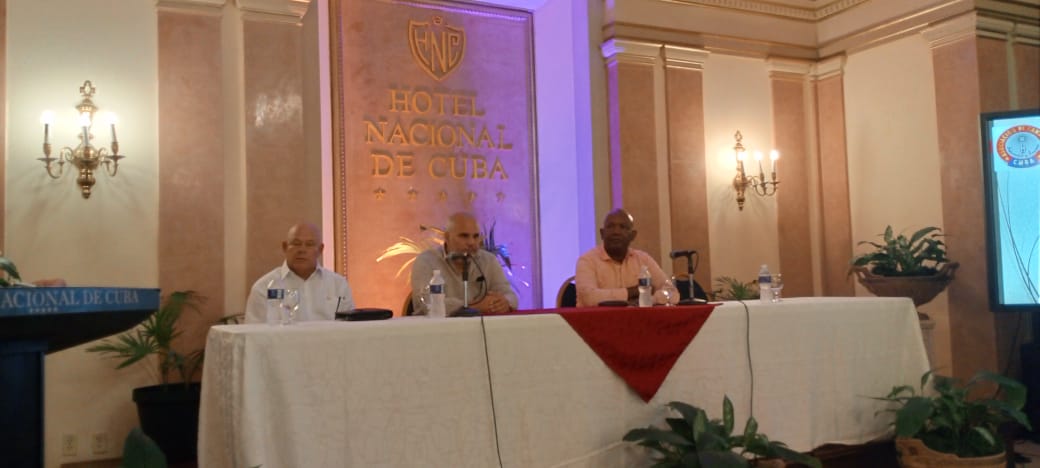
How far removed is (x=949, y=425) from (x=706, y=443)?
5.10 ft

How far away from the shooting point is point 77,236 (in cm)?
511

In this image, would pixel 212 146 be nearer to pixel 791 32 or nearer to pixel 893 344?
pixel 893 344

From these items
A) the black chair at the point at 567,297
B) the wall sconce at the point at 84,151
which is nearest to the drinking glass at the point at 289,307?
the wall sconce at the point at 84,151

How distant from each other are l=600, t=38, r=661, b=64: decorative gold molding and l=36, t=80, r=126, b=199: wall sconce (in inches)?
151

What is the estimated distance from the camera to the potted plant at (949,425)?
13.0ft

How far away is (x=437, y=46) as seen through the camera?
23.1ft

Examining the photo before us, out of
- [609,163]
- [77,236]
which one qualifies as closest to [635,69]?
[609,163]

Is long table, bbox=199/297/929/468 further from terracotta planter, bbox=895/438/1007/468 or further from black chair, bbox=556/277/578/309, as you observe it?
black chair, bbox=556/277/578/309

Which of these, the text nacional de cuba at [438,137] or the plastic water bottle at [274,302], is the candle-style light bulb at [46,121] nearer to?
the text nacional de cuba at [438,137]

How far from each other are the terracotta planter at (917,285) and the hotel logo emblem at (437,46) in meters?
3.79

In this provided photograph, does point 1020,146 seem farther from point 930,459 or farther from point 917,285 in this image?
point 930,459

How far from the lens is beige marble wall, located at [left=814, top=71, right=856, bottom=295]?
301 inches

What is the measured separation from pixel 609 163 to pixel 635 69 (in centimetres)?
82

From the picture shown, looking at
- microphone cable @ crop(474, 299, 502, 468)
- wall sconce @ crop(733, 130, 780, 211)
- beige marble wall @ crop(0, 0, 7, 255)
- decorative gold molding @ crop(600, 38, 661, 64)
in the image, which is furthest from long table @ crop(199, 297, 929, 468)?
decorative gold molding @ crop(600, 38, 661, 64)
